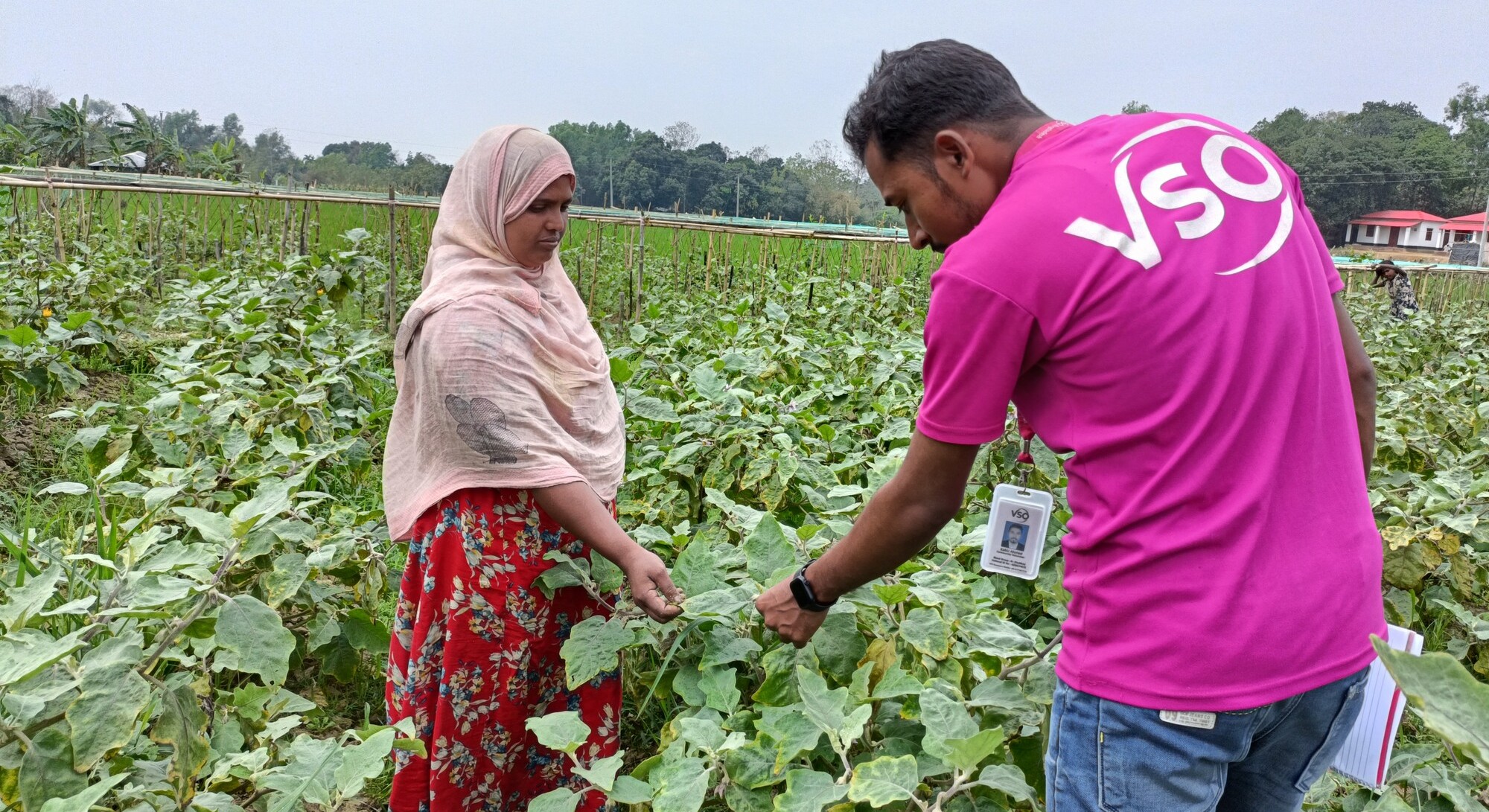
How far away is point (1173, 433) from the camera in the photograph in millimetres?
977

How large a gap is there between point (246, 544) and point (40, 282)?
5135 millimetres

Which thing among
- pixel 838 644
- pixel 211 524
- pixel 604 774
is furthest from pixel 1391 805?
pixel 211 524

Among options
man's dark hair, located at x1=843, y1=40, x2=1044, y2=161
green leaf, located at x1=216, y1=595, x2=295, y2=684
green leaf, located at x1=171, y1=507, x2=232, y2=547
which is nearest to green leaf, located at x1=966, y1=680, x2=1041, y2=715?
man's dark hair, located at x1=843, y1=40, x2=1044, y2=161

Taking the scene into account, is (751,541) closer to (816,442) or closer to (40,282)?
(816,442)

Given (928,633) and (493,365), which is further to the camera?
(493,365)

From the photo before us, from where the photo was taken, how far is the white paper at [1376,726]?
1.13 metres

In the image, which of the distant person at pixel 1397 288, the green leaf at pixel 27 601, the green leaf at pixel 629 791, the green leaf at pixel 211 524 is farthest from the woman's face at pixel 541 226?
the distant person at pixel 1397 288

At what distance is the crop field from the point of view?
121cm

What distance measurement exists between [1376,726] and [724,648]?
83 centimetres

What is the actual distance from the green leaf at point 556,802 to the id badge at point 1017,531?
61 centimetres

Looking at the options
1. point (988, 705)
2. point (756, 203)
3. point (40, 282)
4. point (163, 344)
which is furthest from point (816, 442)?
point (756, 203)

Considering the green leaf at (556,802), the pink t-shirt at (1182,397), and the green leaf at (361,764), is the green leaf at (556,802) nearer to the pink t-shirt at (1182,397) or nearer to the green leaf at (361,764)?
the green leaf at (361,764)

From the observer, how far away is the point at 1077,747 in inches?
42.3

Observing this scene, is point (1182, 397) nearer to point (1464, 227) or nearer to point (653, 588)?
point (653, 588)
